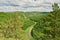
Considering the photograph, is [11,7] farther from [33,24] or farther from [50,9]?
[50,9]

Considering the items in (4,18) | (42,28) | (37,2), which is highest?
(37,2)

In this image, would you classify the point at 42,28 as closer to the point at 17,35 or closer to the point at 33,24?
the point at 33,24

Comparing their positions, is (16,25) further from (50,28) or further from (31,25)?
(50,28)

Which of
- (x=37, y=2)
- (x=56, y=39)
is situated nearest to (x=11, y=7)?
(x=37, y=2)

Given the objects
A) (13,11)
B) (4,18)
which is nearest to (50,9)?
(13,11)

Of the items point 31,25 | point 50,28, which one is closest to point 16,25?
point 31,25

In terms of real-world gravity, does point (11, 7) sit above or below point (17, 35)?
above
